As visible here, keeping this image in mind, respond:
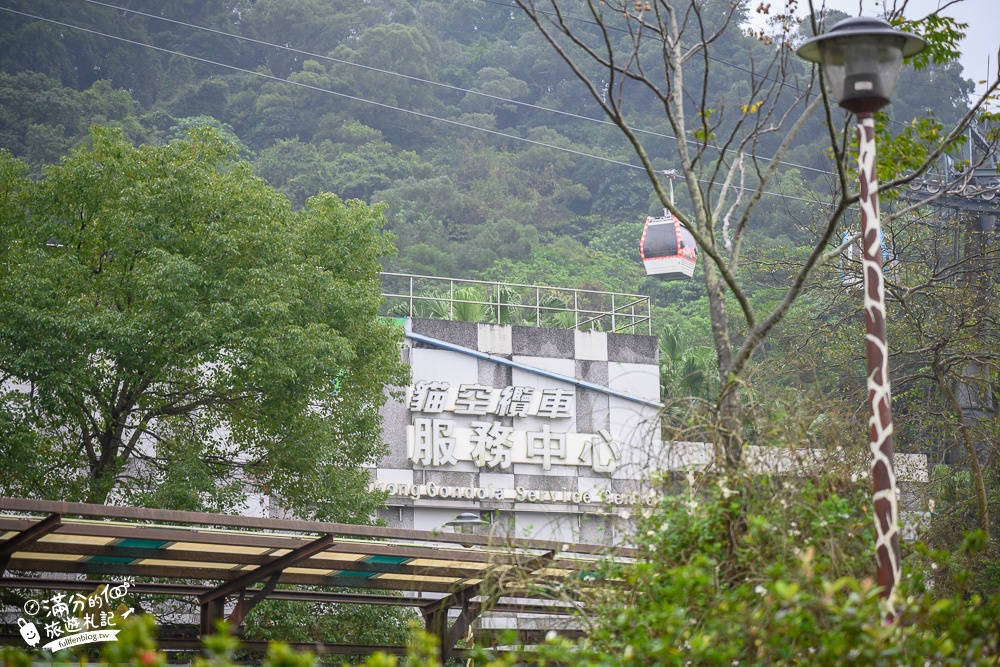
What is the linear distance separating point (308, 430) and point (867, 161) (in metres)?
8.97

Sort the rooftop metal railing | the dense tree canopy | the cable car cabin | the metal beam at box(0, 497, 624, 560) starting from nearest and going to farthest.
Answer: the metal beam at box(0, 497, 624, 560), the dense tree canopy, the rooftop metal railing, the cable car cabin

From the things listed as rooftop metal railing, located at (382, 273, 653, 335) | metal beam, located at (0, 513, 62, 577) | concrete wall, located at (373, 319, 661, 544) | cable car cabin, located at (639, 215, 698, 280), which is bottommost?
metal beam, located at (0, 513, 62, 577)

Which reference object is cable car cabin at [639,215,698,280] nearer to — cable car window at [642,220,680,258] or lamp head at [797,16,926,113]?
cable car window at [642,220,680,258]

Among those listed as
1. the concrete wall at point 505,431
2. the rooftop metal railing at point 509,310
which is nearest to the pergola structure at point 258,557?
the concrete wall at point 505,431

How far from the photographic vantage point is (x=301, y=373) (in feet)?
43.1

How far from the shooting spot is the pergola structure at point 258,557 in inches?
314

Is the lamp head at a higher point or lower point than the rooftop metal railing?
lower

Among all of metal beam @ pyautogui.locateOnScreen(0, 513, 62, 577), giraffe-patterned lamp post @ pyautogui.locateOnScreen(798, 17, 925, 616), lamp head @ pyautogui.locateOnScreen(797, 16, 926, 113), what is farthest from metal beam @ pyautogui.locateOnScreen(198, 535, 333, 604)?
lamp head @ pyautogui.locateOnScreen(797, 16, 926, 113)

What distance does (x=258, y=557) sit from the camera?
32.5 ft

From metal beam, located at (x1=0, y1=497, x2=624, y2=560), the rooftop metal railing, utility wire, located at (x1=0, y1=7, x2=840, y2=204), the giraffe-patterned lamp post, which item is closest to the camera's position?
the giraffe-patterned lamp post

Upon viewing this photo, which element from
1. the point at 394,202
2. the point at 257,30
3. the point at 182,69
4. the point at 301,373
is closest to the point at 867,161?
the point at 301,373

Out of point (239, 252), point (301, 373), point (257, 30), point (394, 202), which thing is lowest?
point (301, 373)

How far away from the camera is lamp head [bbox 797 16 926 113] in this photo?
587 centimetres

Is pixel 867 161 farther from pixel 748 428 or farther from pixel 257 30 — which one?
pixel 257 30
